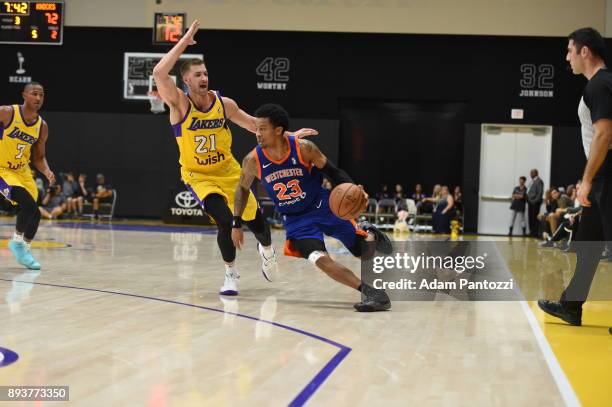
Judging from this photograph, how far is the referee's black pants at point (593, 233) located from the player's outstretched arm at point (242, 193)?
99.5 inches

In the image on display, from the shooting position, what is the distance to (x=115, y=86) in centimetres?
2359

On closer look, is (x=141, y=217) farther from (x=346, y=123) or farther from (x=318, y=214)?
(x=318, y=214)

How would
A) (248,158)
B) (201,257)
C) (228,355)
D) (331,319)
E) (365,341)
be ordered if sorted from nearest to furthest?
(228,355)
(365,341)
(331,319)
(248,158)
(201,257)

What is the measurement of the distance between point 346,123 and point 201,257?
13.2m

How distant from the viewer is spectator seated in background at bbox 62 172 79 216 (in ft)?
70.1

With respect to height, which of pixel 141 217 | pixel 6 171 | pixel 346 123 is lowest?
pixel 141 217

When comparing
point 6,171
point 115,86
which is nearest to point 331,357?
point 6,171

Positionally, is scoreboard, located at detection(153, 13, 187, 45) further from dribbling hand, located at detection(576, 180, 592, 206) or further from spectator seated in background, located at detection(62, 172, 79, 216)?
dribbling hand, located at detection(576, 180, 592, 206)

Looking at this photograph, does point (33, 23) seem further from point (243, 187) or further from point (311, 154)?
point (311, 154)

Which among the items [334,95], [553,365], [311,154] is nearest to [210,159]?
[311,154]

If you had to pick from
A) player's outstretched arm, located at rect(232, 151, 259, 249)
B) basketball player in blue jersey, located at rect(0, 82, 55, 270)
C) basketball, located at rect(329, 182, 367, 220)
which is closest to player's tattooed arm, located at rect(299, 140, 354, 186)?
basketball, located at rect(329, 182, 367, 220)

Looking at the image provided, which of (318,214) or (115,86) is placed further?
(115,86)

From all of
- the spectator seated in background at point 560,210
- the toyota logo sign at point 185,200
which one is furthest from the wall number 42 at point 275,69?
the spectator seated in background at point 560,210

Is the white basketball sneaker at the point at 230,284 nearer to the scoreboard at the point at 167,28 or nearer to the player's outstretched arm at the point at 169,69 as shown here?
the player's outstretched arm at the point at 169,69
